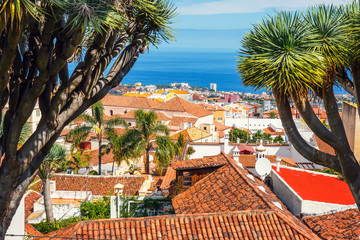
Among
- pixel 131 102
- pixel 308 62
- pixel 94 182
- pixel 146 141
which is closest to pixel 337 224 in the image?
pixel 308 62

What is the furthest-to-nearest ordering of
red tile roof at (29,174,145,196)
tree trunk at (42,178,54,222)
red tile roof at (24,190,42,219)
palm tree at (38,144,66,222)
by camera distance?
red tile roof at (29,174,145,196), red tile roof at (24,190,42,219), tree trunk at (42,178,54,222), palm tree at (38,144,66,222)

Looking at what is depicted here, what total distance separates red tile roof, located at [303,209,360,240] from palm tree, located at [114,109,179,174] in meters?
17.2

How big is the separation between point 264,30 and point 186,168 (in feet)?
32.1

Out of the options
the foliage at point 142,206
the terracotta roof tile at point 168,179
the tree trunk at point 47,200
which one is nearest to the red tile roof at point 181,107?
the terracotta roof tile at point 168,179

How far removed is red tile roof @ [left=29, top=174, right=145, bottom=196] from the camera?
29.0 m

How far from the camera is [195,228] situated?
11.5 metres

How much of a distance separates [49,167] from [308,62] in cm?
1607

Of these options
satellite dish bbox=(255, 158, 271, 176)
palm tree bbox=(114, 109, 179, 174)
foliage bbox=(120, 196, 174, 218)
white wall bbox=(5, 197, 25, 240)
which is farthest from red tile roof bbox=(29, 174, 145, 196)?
white wall bbox=(5, 197, 25, 240)

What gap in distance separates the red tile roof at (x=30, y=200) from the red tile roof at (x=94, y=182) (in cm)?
286

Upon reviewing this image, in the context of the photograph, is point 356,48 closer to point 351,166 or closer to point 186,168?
point 351,166

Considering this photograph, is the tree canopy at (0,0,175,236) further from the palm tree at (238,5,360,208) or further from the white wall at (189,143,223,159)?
the white wall at (189,143,223,159)

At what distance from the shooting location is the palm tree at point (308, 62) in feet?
24.8

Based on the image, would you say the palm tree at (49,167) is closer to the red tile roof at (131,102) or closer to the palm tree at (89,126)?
the palm tree at (89,126)

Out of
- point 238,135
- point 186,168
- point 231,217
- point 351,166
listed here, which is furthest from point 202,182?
point 238,135
